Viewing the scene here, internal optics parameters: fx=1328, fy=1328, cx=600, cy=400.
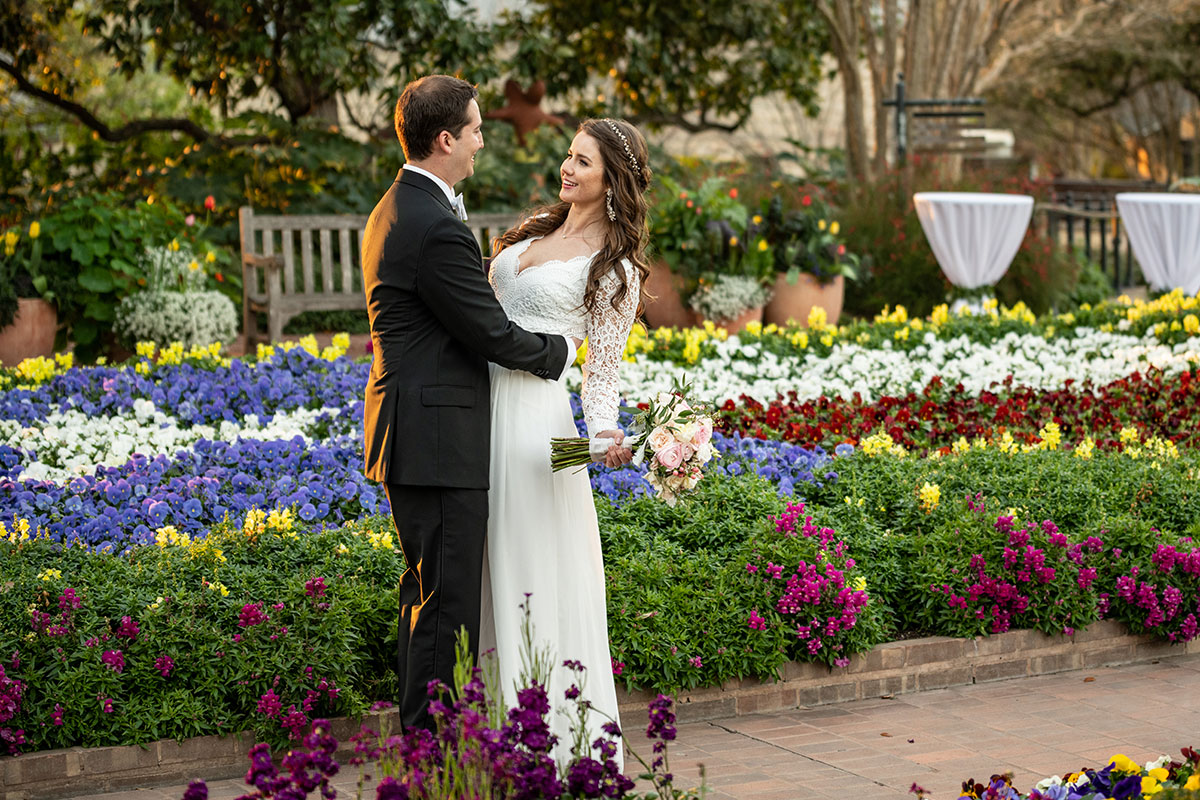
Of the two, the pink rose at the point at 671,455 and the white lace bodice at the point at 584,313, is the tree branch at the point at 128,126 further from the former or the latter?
the pink rose at the point at 671,455

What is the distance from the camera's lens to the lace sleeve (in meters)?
3.31

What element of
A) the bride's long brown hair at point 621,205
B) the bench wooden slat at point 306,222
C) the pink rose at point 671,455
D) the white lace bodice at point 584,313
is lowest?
the pink rose at point 671,455

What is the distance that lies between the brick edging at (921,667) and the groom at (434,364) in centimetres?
100

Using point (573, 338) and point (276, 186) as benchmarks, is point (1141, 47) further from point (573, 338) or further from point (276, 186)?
point (573, 338)

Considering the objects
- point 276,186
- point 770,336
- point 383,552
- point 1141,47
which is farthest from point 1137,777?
point 1141,47

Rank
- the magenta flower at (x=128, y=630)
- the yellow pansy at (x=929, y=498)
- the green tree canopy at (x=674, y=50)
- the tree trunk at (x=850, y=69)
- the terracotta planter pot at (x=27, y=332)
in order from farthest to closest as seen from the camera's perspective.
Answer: the green tree canopy at (x=674, y=50), the tree trunk at (x=850, y=69), the terracotta planter pot at (x=27, y=332), the yellow pansy at (x=929, y=498), the magenta flower at (x=128, y=630)

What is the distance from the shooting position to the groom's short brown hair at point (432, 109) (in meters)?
3.05

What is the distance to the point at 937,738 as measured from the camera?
3848 mm

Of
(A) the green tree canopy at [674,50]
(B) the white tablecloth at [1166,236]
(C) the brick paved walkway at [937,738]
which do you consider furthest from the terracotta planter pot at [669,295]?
(A) the green tree canopy at [674,50]

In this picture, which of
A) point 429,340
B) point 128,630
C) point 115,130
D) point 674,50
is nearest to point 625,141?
point 429,340

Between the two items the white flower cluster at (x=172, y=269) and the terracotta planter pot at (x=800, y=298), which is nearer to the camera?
the white flower cluster at (x=172, y=269)

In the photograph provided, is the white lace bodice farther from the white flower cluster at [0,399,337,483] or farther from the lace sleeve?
the white flower cluster at [0,399,337,483]

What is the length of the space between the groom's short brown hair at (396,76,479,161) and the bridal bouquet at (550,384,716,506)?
777 mm

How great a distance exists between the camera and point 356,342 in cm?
1094
